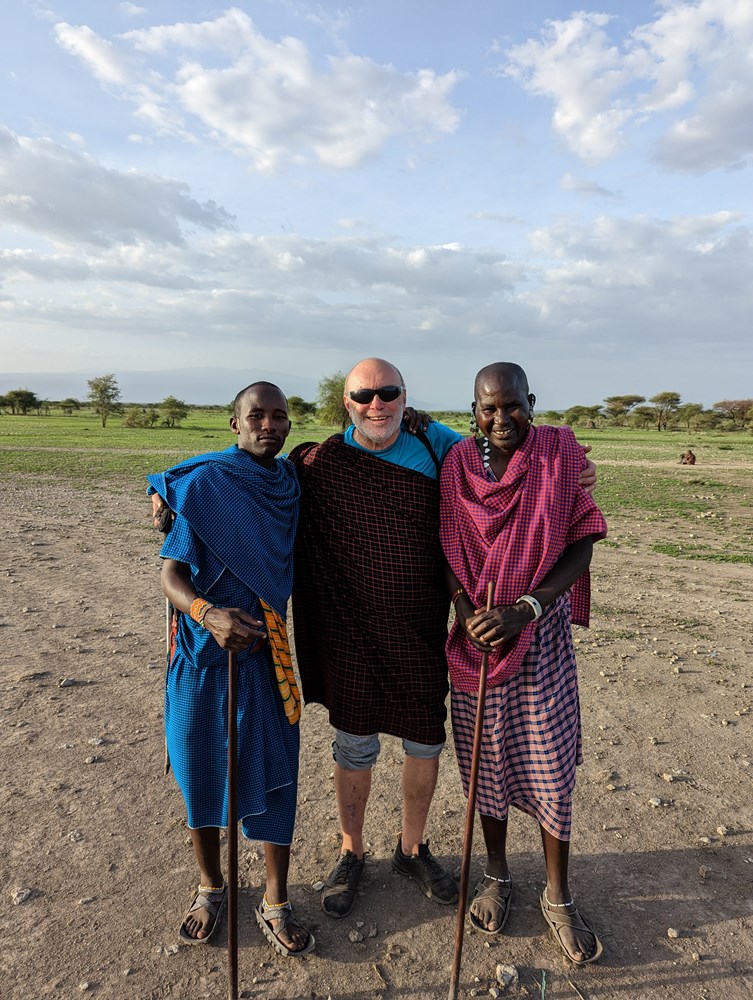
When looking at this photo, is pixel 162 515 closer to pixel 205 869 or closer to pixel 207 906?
pixel 205 869

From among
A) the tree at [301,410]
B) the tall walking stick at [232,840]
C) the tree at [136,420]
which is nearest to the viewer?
the tall walking stick at [232,840]

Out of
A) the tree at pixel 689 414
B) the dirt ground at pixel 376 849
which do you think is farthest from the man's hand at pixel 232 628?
the tree at pixel 689 414

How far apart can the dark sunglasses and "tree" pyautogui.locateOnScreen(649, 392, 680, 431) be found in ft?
223

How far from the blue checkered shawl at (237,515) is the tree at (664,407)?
68267mm

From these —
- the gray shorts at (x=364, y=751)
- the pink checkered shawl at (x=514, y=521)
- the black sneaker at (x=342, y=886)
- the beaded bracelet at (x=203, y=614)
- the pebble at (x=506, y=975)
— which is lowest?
the pebble at (x=506, y=975)

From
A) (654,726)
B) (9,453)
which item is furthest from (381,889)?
(9,453)

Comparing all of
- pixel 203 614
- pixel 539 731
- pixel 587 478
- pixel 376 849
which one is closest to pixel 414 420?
pixel 587 478

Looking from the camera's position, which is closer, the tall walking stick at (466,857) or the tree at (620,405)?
the tall walking stick at (466,857)

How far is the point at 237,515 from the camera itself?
9.15ft

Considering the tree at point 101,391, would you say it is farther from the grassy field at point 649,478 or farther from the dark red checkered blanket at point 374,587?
the dark red checkered blanket at point 374,587

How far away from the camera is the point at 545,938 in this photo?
2930 millimetres

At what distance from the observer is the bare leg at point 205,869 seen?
2891mm

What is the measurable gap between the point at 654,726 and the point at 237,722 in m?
3.20

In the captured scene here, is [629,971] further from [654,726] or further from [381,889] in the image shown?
[654,726]
